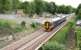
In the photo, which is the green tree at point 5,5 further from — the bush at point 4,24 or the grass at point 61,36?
the grass at point 61,36

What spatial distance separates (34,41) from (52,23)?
0.18 m

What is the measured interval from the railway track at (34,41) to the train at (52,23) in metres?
0.02

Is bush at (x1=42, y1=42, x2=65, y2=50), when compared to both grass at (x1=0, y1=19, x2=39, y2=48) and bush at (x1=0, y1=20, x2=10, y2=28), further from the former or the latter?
bush at (x1=0, y1=20, x2=10, y2=28)

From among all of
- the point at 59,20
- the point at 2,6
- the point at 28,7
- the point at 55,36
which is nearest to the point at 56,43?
the point at 55,36

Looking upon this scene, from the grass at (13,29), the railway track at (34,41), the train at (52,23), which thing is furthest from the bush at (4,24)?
the train at (52,23)

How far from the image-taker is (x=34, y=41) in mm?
1661

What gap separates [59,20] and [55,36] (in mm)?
117

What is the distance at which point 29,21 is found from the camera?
170cm

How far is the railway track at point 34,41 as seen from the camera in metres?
1.63

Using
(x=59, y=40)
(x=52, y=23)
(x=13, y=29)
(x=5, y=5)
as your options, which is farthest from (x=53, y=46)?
(x=5, y=5)

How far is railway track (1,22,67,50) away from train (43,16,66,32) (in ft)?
0.08

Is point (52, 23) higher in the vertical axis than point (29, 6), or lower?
lower

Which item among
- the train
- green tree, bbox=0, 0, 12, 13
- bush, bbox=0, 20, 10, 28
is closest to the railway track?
the train

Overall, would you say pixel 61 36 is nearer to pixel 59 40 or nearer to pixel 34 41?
pixel 59 40
